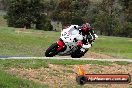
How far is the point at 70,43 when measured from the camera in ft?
38.0

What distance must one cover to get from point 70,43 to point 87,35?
1.95 ft

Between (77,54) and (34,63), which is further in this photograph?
(34,63)

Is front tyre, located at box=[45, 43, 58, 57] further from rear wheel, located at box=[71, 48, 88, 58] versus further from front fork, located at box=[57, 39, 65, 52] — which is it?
rear wheel, located at box=[71, 48, 88, 58]

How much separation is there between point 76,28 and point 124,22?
259 feet

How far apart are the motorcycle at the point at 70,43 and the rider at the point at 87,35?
143mm

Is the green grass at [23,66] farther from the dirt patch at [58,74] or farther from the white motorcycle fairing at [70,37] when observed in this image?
the white motorcycle fairing at [70,37]

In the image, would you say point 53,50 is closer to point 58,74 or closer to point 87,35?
point 87,35

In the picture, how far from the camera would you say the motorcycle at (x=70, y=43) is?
11453mm

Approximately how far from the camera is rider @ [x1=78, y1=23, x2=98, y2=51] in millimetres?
11219

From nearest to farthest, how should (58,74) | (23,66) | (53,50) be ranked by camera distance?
1. (53,50)
2. (23,66)
3. (58,74)

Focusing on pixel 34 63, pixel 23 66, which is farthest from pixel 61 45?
pixel 34 63

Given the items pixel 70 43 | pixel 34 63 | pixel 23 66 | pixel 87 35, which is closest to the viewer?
pixel 87 35

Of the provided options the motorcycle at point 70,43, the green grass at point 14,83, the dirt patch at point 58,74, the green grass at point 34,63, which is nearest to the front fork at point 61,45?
the motorcycle at point 70,43

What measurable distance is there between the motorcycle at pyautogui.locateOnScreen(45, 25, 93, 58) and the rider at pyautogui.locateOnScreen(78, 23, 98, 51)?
0.47 ft
